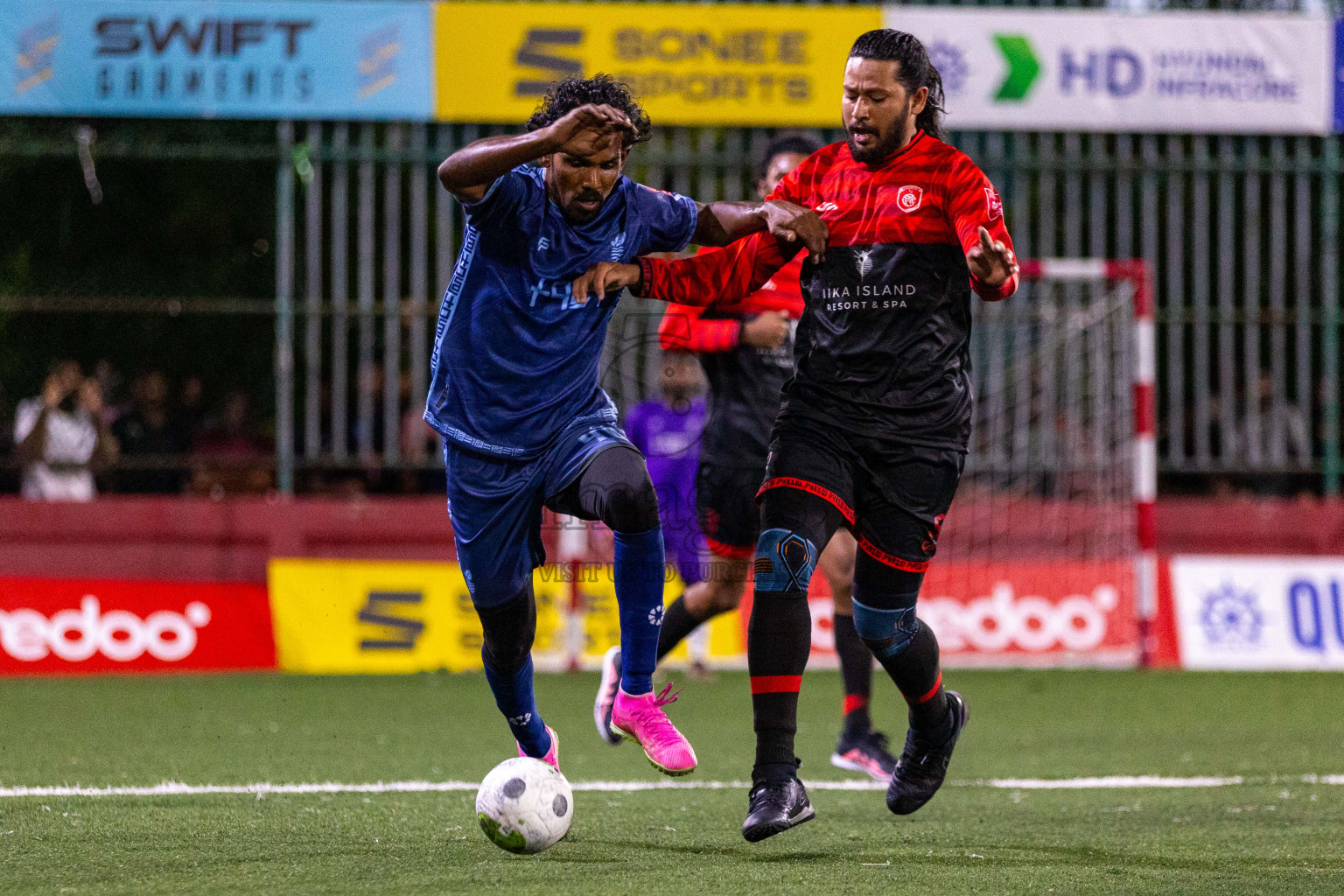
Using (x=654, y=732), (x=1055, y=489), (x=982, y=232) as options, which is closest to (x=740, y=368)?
(x=654, y=732)

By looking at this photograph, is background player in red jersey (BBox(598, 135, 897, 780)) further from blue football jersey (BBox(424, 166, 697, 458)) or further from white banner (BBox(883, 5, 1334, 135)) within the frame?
white banner (BBox(883, 5, 1334, 135))

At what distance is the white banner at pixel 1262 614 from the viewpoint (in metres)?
11.5

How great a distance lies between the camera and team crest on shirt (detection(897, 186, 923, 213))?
15.8 feet

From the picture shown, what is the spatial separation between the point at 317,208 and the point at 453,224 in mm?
2601

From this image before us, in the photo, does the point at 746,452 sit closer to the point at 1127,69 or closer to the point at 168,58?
the point at 168,58

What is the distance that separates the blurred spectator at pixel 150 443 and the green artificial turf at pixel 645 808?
2.85 meters

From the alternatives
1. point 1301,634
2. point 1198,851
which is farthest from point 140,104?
point 1198,851

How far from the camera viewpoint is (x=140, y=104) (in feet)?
39.7

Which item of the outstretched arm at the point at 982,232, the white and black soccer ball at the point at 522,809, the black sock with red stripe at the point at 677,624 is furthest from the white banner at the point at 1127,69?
the white and black soccer ball at the point at 522,809

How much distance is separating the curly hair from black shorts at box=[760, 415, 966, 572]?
0.99 m

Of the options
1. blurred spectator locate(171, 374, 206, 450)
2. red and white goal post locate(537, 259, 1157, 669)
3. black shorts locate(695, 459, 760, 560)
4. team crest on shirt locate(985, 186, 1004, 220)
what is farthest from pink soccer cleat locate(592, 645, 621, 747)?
blurred spectator locate(171, 374, 206, 450)

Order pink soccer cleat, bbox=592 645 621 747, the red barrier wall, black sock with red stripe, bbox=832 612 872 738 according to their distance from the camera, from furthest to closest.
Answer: the red barrier wall → black sock with red stripe, bbox=832 612 872 738 → pink soccer cleat, bbox=592 645 621 747

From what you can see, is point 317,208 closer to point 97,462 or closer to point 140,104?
point 140,104

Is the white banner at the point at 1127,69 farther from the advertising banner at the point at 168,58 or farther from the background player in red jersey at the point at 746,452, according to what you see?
the background player in red jersey at the point at 746,452
